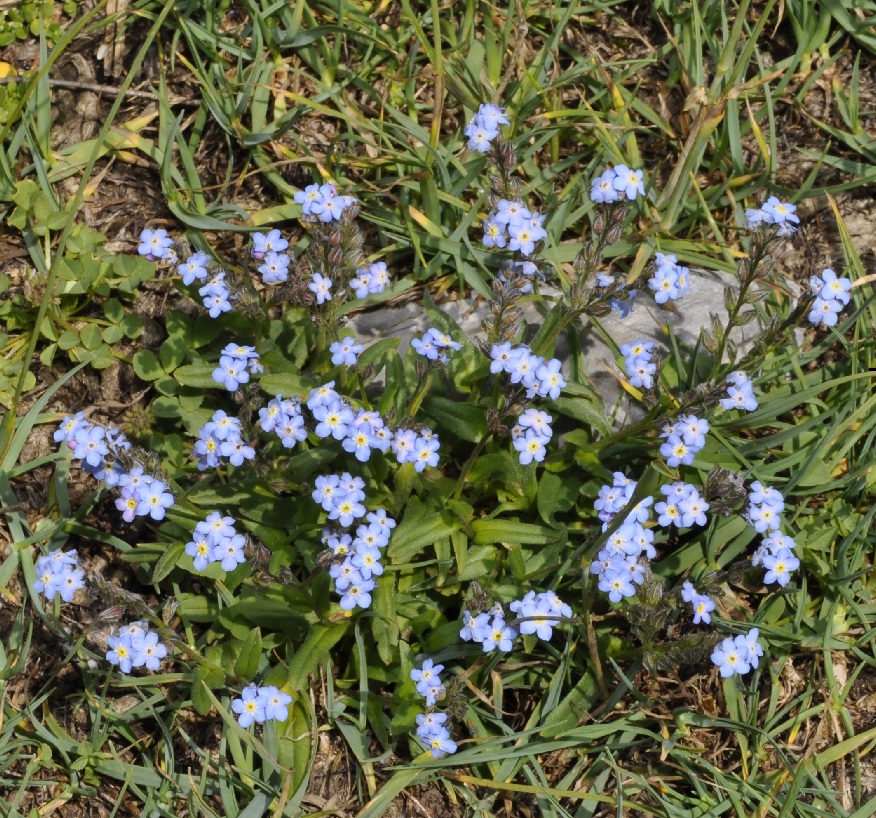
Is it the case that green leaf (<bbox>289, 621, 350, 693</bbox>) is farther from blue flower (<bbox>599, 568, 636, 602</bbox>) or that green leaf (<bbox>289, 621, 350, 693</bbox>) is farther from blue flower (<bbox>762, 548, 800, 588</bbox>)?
blue flower (<bbox>762, 548, 800, 588</bbox>)

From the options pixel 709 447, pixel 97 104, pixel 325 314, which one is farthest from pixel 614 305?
pixel 97 104

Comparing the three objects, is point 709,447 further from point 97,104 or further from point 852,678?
point 97,104

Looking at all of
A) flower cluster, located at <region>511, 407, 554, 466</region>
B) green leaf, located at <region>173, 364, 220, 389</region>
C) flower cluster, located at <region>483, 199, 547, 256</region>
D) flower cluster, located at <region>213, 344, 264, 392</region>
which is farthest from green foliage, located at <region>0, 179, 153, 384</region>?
flower cluster, located at <region>511, 407, 554, 466</region>

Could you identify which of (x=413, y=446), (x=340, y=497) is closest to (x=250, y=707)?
(x=340, y=497)

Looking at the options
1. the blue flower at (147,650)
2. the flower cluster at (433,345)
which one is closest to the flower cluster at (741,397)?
the flower cluster at (433,345)

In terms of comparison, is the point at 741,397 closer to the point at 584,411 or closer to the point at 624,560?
the point at 584,411
